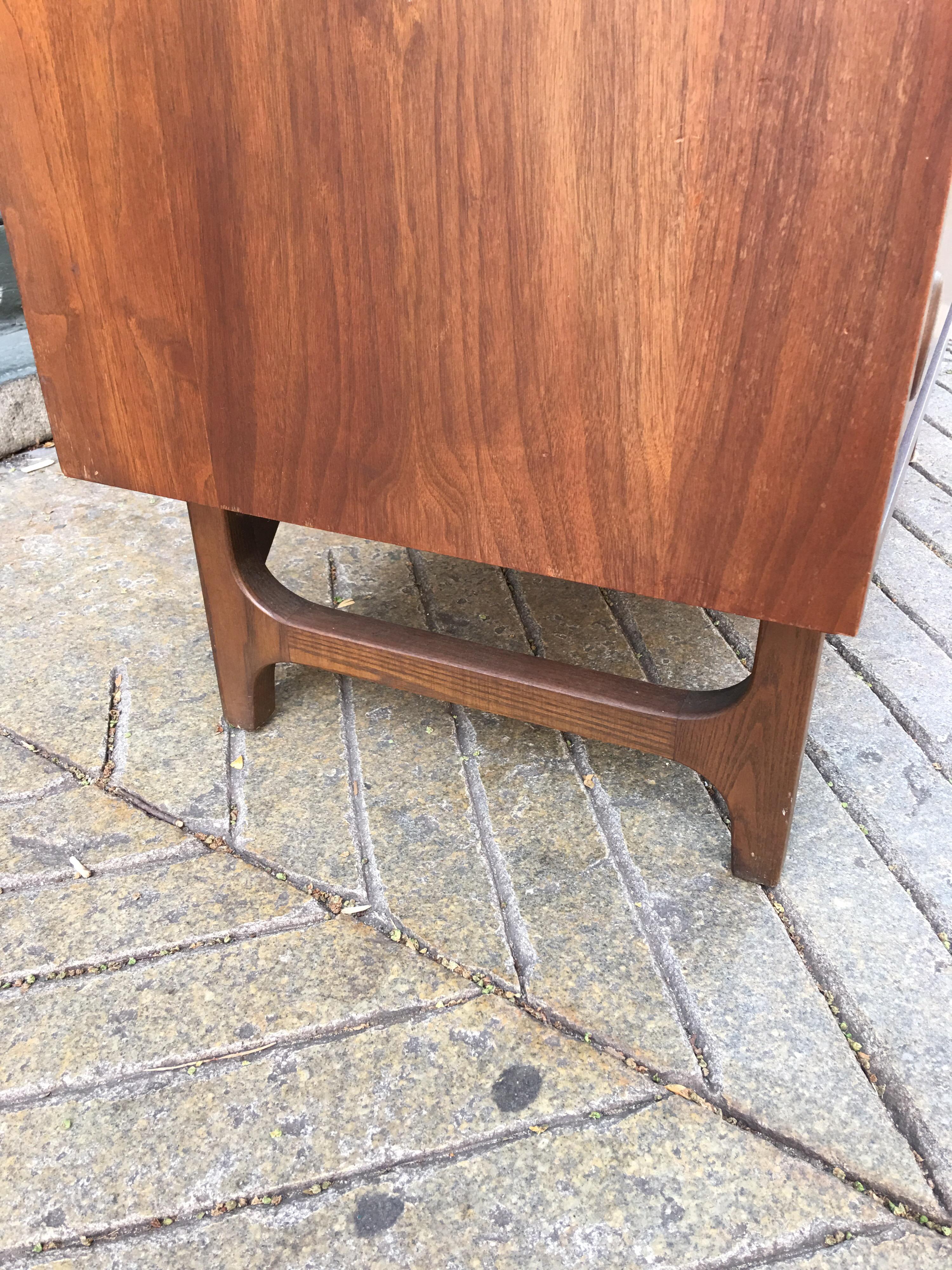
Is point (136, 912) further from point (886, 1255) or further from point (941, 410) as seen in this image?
point (941, 410)

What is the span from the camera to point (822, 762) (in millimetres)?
1531

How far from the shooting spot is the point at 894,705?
5.44 ft

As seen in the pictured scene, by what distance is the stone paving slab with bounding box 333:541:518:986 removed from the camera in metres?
1.26

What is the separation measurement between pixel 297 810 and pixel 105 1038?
1.38 feet

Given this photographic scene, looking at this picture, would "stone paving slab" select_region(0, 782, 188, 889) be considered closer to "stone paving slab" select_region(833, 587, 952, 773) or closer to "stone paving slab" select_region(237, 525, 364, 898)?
"stone paving slab" select_region(237, 525, 364, 898)

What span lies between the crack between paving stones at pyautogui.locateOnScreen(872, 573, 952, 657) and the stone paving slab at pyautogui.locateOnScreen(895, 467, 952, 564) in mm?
191

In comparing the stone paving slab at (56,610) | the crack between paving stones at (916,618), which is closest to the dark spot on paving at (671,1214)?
the stone paving slab at (56,610)

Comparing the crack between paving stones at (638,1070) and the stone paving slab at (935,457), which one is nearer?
the crack between paving stones at (638,1070)

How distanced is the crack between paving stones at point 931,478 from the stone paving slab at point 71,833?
74.1 inches

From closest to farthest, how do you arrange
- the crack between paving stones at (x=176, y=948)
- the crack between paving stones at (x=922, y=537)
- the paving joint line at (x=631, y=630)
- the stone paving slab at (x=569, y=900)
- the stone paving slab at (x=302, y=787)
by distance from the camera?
1. the crack between paving stones at (x=176, y=948)
2. the stone paving slab at (x=569, y=900)
3. the stone paving slab at (x=302, y=787)
4. the paving joint line at (x=631, y=630)
5. the crack between paving stones at (x=922, y=537)

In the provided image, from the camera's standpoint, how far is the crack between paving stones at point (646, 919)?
112cm

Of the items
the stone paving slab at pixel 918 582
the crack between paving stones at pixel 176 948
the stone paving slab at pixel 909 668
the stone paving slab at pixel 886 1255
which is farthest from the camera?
the stone paving slab at pixel 918 582

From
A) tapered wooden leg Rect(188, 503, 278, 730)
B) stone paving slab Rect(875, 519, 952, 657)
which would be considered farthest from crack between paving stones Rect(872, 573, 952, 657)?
tapered wooden leg Rect(188, 503, 278, 730)

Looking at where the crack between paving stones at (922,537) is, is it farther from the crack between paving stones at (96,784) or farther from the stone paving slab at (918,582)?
the crack between paving stones at (96,784)
